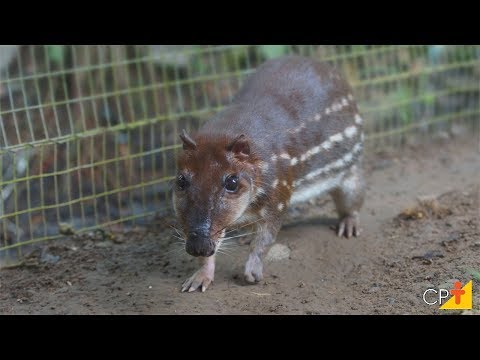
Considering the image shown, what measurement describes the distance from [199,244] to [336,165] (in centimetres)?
209

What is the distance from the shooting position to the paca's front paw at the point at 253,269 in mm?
6164

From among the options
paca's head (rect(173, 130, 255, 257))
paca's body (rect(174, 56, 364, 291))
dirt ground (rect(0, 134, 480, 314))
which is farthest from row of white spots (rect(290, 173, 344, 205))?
paca's head (rect(173, 130, 255, 257))

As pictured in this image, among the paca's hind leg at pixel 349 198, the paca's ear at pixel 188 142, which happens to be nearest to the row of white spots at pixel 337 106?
the paca's hind leg at pixel 349 198

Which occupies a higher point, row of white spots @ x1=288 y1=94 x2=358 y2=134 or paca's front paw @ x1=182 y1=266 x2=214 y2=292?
row of white spots @ x1=288 y1=94 x2=358 y2=134

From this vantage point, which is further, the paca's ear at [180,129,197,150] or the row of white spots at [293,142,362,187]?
the row of white spots at [293,142,362,187]

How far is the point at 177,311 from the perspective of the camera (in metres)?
5.63

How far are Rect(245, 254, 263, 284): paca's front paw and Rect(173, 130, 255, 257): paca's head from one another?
46 cm

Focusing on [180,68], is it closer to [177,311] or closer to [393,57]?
[393,57]

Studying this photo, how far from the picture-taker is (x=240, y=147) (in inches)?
235

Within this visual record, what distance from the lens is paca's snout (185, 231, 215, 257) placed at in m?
5.56

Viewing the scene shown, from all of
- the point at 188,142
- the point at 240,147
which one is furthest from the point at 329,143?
the point at 188,142

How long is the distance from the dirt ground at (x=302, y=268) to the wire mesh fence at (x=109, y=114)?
358 millimetres

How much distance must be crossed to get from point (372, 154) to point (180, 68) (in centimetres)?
262

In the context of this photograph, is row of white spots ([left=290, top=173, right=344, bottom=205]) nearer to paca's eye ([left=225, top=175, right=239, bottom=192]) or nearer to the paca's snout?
paca's eye ([left=225, top=175, right=239, bottom=192])
